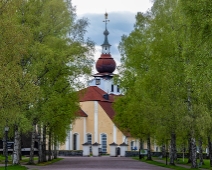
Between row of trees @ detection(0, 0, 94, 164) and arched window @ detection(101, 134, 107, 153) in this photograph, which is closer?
row of trees @ detection(0, 0, 94, 164)

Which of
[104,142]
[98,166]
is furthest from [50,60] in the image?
[104,142]

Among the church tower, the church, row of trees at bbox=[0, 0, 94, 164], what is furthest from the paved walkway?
the church tower

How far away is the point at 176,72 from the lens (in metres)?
29.5

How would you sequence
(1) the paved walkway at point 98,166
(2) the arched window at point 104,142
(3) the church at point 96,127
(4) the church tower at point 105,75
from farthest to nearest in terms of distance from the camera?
1. (4) the church tower at point 105,75
2. (2) the arched window at point 104,142
3. (3) the church at point 96,127
4. (1) the paved walkway at point 98,166

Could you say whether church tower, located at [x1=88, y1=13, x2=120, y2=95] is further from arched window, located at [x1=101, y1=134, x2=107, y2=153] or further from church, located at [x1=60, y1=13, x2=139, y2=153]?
arched window, located at [x1=101, y1=134, x2=107, y2=153]

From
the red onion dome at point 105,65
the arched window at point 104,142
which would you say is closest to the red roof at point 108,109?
the arched window at point 104,142

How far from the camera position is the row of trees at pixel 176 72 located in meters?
20.4

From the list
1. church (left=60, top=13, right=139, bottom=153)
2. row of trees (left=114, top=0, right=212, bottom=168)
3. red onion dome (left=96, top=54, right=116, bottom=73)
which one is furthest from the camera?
red onion dome (left=96, top=54, right=116, bottom=73)

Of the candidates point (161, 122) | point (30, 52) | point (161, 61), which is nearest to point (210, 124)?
point (161, 122)

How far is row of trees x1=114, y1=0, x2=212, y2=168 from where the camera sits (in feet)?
66.9

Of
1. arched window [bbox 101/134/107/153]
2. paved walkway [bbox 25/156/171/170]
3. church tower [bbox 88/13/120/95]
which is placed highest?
church tower [bbox 88/13/120/95]

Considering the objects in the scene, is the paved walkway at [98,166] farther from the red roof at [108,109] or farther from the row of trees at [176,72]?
the red roof at [108,109]

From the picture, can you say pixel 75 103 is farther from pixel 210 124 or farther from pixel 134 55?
pixel 210 124

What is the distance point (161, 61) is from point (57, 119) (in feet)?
29.8
